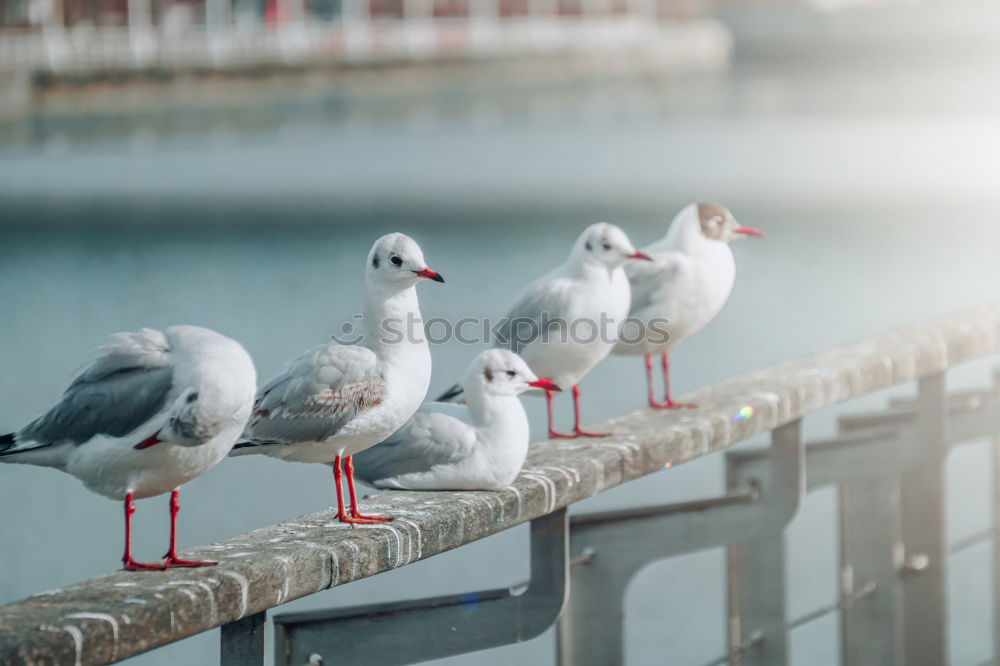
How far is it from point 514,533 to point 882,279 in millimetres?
14839

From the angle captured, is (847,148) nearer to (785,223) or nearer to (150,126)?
(785,223)

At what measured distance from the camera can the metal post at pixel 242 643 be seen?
6.67 feet

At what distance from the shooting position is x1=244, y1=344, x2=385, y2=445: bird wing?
2.57 meters

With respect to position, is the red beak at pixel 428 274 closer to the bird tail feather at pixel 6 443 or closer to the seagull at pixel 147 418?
the seagull at pixel 147 418

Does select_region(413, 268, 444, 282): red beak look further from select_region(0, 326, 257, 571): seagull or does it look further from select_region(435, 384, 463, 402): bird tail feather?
select_region(435, 384, 463, 402): bird tail feather

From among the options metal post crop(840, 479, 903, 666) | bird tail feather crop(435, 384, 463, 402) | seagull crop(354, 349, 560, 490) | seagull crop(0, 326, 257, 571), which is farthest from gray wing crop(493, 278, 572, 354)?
seagull crop(0, 326, 257, 571)

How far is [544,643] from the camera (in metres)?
8.62

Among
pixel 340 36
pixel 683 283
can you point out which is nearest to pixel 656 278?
pixel 683 283

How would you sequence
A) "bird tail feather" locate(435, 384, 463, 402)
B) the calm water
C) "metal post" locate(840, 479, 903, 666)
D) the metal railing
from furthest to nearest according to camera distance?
1. the calm water
2. "metal post" locate(840, 479, 903, 666)
3. "bird tail feather" locate(435, 384, 463, 402)
4. the metal railing

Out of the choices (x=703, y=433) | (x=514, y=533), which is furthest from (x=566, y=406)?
(x=703, y=433)

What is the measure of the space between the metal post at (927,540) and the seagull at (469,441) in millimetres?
1080

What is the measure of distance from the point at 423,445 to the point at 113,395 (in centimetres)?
63

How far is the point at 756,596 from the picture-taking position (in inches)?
126

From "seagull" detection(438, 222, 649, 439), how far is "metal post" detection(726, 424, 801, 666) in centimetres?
48
